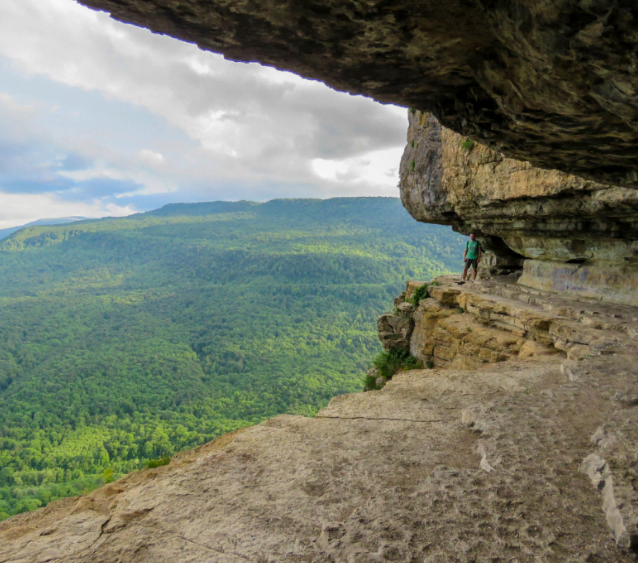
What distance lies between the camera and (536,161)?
4.42 m

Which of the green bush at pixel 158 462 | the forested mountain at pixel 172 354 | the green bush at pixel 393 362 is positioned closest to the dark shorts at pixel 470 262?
the green bush at pixel 393 362

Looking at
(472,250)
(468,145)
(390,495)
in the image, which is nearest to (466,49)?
(390,495)

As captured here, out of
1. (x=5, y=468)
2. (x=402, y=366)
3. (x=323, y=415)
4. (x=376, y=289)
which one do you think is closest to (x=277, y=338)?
(x=376, y=289)

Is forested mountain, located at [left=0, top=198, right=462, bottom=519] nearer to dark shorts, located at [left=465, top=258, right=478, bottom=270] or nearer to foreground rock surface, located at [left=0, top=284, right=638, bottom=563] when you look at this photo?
foreground rock surface, located at [left=0, top=284, right=638, bottom=563]

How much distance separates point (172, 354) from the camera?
9831 cm

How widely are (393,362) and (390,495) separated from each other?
11827 mm

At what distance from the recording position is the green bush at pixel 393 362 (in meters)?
13.9

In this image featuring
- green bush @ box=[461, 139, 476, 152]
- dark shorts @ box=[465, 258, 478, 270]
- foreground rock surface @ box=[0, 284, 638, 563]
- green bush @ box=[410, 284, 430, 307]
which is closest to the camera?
foreground rock surface @ box=[0, 284, 638, 563]

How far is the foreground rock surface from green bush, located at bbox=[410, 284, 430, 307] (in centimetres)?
916

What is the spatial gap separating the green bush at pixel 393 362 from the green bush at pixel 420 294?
6.64ft

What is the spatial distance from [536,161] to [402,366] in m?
10.5

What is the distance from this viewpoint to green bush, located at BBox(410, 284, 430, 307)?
1388 centimetres

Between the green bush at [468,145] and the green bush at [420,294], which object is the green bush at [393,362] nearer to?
the green bush at [420,294]

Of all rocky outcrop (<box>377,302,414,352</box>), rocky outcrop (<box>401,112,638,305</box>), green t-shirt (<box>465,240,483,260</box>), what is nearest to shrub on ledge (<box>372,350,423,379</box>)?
rocky outcrop (<box>377,302,414,352</box>)
